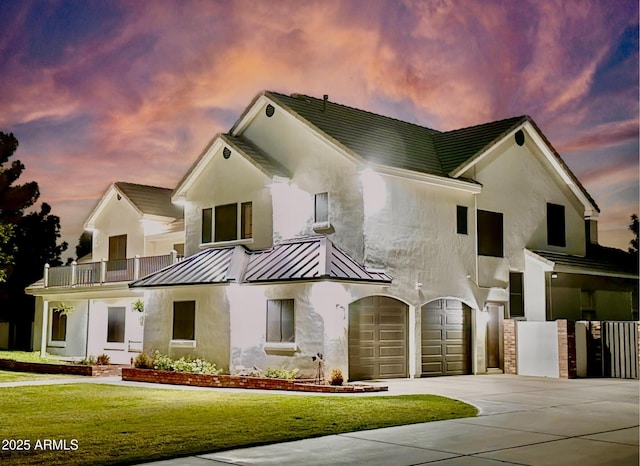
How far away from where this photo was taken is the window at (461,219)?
2708 centimetres

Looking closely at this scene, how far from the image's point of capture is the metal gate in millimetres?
24562

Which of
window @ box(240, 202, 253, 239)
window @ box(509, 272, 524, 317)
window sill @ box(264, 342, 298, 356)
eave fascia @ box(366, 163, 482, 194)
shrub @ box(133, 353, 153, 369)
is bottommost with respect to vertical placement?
shrub @ box(133, 353, 153, 369)

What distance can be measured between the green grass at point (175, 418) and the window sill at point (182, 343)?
4997 millimetres

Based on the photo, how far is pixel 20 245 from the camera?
168ft

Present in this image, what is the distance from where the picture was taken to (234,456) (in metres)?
10.8

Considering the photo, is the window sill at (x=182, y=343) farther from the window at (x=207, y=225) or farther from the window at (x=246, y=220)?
the window at (x=207, y=225)

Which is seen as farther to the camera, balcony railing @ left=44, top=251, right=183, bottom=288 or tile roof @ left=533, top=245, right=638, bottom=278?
balcony railing @ left=44, top=251, right=183, bottom=288

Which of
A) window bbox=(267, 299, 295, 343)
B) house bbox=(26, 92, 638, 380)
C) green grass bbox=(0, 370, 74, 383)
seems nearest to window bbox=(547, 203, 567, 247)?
house bbox=(26, 92, 638, 380)

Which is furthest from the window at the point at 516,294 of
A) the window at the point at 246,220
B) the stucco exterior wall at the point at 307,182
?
the window at the point at 246,220

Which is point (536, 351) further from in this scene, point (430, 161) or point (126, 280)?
point (126, 280)

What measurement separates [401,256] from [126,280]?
1215 centimetres

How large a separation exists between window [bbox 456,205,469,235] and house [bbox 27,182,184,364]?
11740 millimetres

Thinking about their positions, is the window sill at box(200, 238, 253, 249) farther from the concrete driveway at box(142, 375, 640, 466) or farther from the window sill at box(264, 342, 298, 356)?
the concrete driveway at box(142, 375, 640, 466)

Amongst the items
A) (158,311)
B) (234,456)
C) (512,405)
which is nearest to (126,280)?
(158,311)
